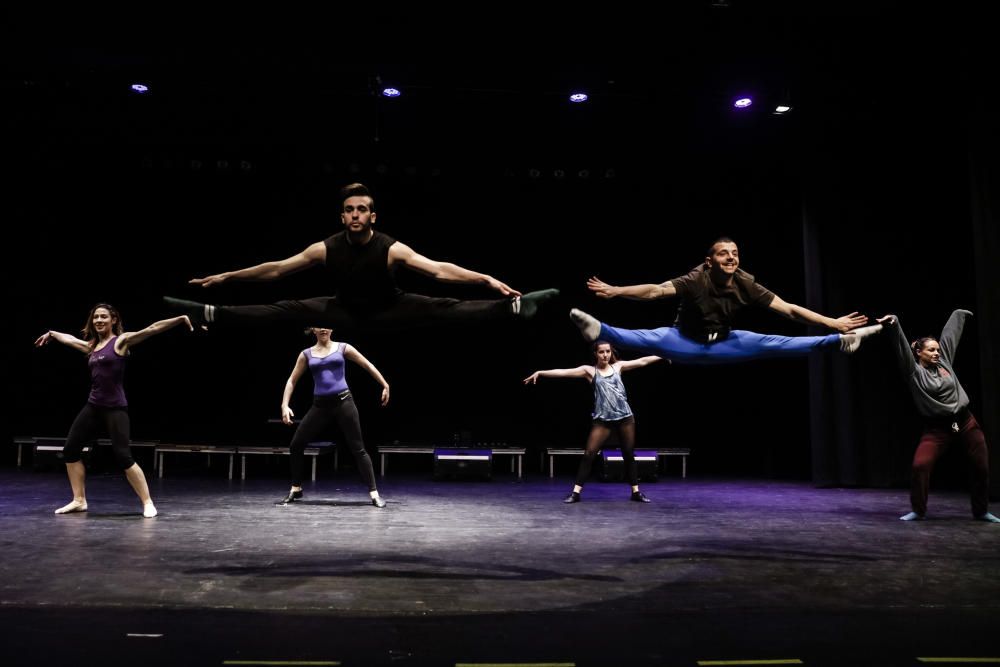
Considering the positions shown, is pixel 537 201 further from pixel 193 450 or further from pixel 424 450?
pixel 193 450

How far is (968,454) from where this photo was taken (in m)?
6.31

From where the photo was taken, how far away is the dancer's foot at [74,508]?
20.3ft

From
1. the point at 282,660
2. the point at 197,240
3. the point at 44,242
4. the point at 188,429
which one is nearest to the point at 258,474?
the point at 188,429

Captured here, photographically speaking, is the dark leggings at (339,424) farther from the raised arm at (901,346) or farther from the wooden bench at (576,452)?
the raised arm at (901,346)

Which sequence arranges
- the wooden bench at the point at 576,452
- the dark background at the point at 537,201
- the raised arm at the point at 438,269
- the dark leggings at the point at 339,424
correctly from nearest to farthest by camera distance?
1. the raised arm at the point at 438,269
2. the dark leggings at the point at 339,424
3. the dark background at the point at 537,201
4. the wooden bench at the point at 576,452

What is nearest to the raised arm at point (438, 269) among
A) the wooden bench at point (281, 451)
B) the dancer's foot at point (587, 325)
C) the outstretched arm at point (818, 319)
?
the dancer's foot at point (587, 325)

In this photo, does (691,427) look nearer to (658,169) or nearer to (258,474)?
(658,169)

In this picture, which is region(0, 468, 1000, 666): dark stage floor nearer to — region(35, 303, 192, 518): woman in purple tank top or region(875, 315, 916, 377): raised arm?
region(35, 303, 192, 518): woman in purple tank top

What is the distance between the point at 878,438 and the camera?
9.13 meters

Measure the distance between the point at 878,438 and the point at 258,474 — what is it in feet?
28.1

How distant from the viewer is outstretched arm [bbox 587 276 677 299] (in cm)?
450

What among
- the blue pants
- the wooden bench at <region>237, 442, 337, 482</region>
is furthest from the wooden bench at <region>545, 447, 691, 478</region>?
the blue pants

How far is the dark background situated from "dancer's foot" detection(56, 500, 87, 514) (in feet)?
13.3

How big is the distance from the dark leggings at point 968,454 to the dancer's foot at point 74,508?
7.49 m
